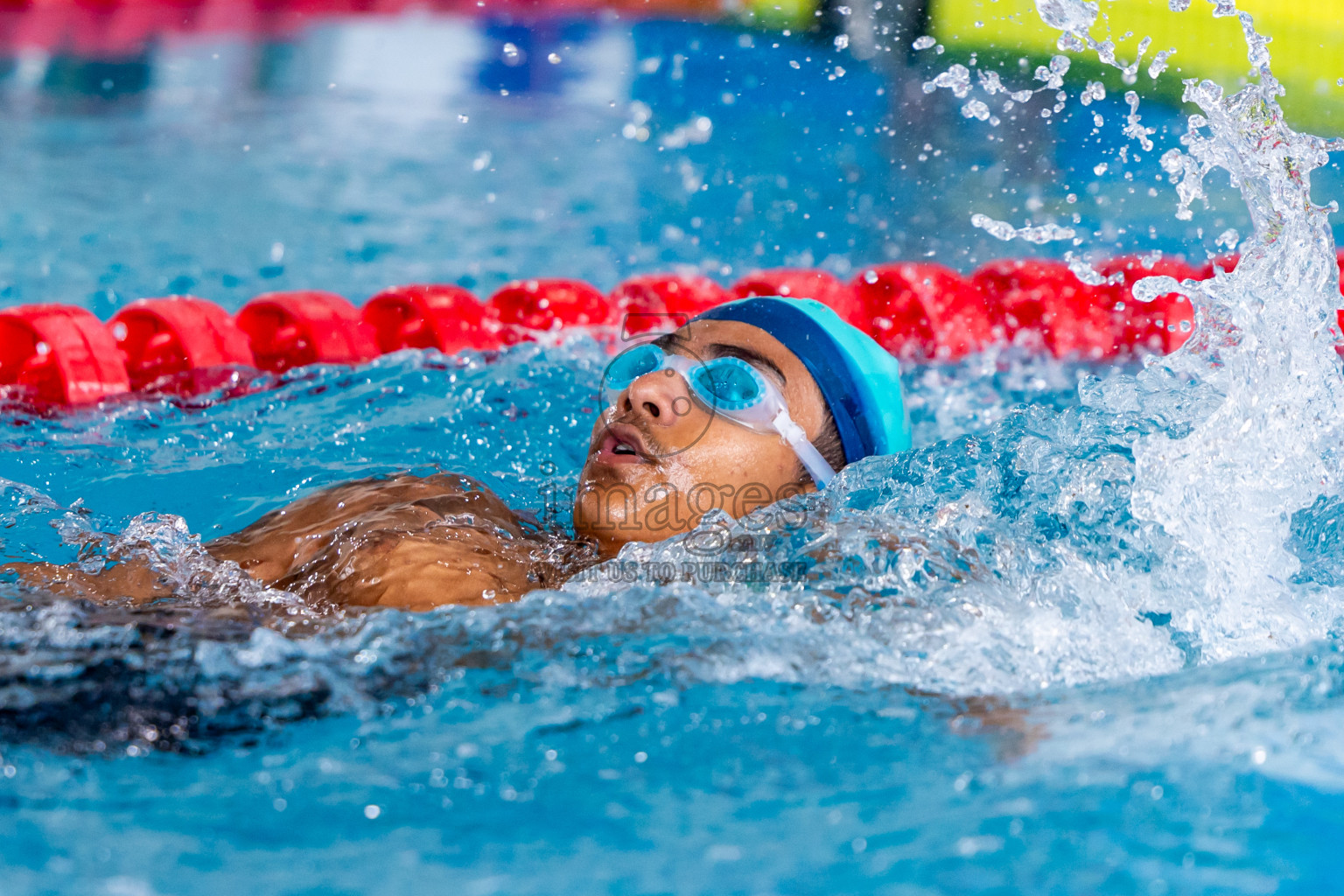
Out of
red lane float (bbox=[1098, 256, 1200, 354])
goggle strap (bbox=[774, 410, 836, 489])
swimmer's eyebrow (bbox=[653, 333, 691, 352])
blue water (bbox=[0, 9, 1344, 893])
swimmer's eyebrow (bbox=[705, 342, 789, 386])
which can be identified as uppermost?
red lane float (bbox=[1098, 256, 1200, 354])

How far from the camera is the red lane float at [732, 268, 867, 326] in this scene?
3746 mm

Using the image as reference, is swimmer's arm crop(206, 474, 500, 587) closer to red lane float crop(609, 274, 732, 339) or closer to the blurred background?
red lane float crop(609, 274, 732, 339)

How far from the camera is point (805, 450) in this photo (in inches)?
79.2

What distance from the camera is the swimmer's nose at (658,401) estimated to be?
75.1 inches

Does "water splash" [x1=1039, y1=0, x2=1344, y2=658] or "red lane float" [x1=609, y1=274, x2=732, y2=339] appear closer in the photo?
"water splash" [x1=1039, y1=0, x2=1344, y2=658]

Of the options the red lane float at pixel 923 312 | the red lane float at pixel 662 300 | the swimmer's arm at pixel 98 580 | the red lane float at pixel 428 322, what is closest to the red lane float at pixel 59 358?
the red lane float at pixel 428 322

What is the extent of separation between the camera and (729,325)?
208cm

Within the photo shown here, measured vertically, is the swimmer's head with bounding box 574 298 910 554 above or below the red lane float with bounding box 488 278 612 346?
below

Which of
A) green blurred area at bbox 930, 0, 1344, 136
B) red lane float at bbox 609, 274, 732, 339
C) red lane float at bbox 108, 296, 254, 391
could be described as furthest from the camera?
green blurred area at bbox 930, 0, 1344, 136

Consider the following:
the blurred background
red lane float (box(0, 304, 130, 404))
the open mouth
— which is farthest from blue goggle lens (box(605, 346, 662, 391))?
the blurred background

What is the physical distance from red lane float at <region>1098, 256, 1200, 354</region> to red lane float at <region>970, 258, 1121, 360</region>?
0.06m

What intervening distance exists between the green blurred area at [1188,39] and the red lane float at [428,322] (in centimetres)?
658

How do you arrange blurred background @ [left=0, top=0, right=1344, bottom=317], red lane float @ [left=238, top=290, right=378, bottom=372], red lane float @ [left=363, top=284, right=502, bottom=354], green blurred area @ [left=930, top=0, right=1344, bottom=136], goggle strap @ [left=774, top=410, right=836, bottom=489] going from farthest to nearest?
green blurred area @ [left=930, top=0, right=1344, bottom=136] < blurred background @ [left=0, top=0, right=1344, bottom=317] < red lane float @ [left=363, top=284, right=502, bottom=354] < red lane float @ [left=238, top=290, right=378, bottom=372] < goggle strap @ [left=774, top=410, right=836, bottom=489]

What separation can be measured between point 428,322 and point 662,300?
768mm
